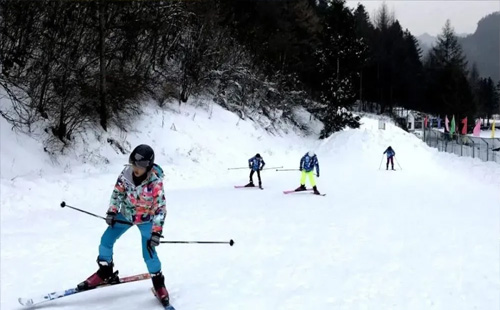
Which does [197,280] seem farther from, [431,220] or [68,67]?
[68,67]

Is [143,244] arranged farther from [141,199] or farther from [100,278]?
[100,278]

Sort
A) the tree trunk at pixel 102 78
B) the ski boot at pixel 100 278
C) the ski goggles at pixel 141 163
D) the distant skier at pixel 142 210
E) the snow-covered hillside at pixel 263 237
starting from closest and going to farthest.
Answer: the ski goggles at pixel 141 163
the distant skier at pixel 142 210
the ski boot at pixel 100 278
the snow-covered hillside at pixel 263 237
the tree trunk at pixel 102 78

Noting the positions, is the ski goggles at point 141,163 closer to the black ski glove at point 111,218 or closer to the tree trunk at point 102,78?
the black ski glove at point 111,218

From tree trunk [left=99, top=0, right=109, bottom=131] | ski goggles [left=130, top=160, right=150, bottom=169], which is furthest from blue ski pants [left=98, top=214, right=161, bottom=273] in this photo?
tree trunk [left=99, top=0, right=109, bottom=131]

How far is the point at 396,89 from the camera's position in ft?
221

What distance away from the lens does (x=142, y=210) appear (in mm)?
5062

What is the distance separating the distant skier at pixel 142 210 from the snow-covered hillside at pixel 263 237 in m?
0.51

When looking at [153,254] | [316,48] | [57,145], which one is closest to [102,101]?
[57,145]

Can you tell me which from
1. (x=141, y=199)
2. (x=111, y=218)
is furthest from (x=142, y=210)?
(x=111, y=218)

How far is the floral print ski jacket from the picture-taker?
4.96 metres

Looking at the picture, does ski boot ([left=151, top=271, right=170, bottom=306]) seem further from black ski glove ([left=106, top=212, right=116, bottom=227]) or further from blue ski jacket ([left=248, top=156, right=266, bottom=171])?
blue ski jacket ([left=248, top=156, right=266, bottom=171])

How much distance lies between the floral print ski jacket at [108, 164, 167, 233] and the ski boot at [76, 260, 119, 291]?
713 mm

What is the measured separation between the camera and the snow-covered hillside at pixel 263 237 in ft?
18.5

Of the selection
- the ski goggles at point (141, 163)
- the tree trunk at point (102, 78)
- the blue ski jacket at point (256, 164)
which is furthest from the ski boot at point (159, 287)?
the tree trunk at point (102, 78)
